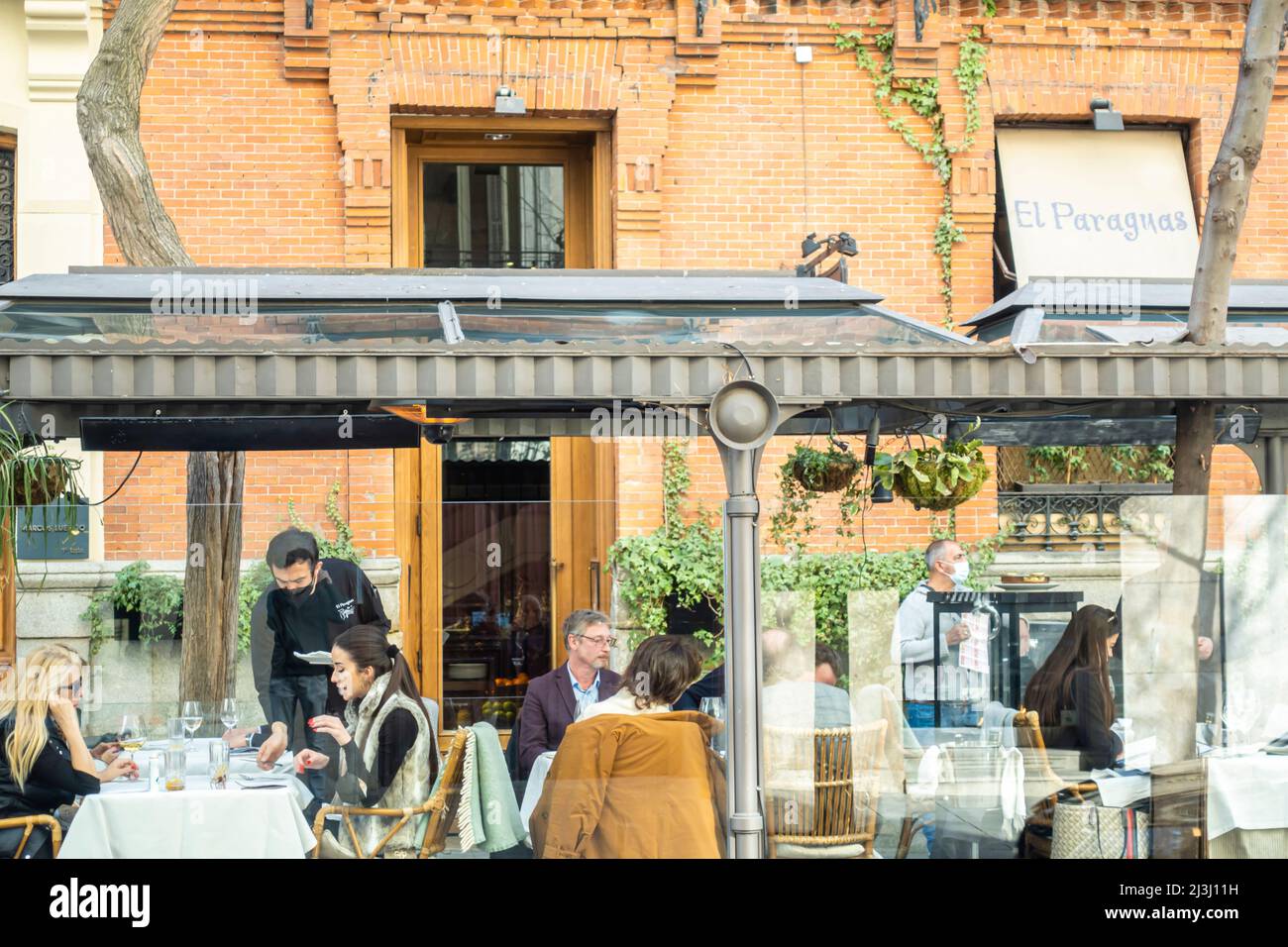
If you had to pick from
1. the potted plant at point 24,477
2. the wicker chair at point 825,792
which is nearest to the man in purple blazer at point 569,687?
the wicker chair at point 825,792

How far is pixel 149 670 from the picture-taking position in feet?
19.5

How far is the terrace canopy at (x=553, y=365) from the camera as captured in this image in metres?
5.75

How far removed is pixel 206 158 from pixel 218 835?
712 cm

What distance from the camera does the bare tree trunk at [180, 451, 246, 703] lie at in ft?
19.6

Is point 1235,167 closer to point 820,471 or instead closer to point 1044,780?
point 820,471

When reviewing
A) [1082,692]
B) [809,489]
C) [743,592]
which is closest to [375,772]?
[743,592]

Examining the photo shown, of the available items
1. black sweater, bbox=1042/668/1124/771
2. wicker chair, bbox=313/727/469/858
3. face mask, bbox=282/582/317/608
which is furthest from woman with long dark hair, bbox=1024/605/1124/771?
face mask, bbox=282/582/317/608

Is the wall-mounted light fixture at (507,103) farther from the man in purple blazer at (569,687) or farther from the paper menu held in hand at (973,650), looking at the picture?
the paper menu held in hand at (973,650)

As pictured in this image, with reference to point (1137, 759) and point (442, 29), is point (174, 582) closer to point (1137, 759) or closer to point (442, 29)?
point (1137, 759)

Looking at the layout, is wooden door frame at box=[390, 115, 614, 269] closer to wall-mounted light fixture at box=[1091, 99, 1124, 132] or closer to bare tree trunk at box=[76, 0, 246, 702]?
bare tree trunk at box=[76, 0, 246, 702]

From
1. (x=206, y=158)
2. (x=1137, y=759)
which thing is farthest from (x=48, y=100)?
(x=1137, y=759)

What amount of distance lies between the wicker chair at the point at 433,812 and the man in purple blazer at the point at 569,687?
29 centimetres
